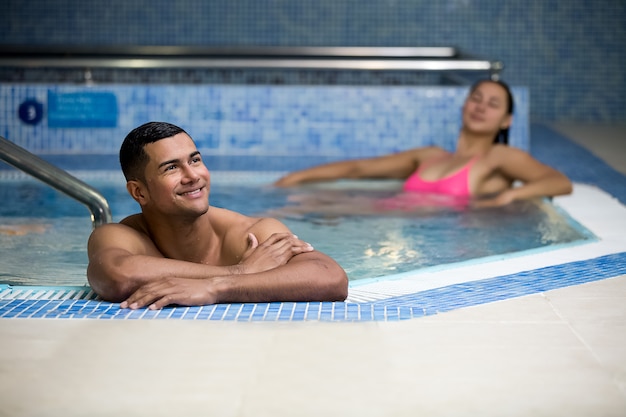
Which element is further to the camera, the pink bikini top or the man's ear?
the pink bikini top

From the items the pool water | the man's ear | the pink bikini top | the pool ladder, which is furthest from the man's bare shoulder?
the pink bikini top

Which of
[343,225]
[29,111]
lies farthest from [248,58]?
[343,225]

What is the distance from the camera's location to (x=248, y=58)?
9.09 m

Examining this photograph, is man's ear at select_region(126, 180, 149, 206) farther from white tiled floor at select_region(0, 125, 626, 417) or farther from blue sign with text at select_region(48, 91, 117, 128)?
blue sign with text at select_region(48, 91, 117, 128)

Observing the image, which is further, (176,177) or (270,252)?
(270,252)

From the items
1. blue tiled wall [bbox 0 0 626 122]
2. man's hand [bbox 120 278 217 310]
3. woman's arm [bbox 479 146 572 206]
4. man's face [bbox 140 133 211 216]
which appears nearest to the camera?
man's hand [bbox 120 278 217 310]

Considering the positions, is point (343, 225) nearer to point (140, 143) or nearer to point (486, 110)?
point (486, 110)

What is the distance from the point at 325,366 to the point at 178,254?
103 centimetres

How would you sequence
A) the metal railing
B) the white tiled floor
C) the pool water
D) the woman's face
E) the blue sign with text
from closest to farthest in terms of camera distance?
1. the white tiled floor
2. the pool water
3. the woman's face
4. the metal railing
5. the blue sign with text

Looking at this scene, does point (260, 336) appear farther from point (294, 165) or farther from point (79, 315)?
point (294, 165)

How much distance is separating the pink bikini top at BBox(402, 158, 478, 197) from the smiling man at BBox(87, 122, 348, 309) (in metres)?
2.82

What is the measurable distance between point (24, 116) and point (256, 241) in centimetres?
466

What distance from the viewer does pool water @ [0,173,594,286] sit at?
456 cm

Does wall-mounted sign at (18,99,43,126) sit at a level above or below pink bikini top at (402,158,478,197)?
above
